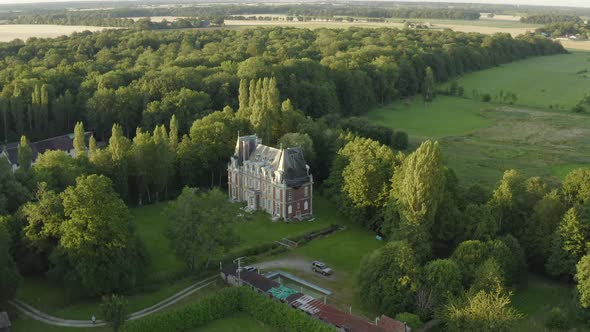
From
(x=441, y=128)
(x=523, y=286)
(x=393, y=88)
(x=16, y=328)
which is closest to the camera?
(x=16, y=328)

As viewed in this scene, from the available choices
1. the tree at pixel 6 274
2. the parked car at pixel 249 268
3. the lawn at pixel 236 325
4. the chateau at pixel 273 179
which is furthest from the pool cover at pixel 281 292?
the tree at pixel 6 274

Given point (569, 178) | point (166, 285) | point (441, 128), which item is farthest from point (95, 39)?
point (569, 178)

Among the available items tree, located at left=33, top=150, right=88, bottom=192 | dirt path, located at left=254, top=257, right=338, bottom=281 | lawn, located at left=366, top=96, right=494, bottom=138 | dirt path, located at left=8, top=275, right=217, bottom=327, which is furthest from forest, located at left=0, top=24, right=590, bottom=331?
dirt path, located at left=254, top=257, right=338, bottom=281

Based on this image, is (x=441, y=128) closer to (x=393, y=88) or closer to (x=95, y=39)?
(x=393, y=88)

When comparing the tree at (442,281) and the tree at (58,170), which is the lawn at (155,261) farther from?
the tree at (442,281)

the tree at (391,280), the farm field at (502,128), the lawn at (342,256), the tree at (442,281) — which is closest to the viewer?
the tree at (442,281)

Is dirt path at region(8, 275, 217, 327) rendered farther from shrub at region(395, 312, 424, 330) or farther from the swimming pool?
shrub at region(395, 312, 424, 330)
